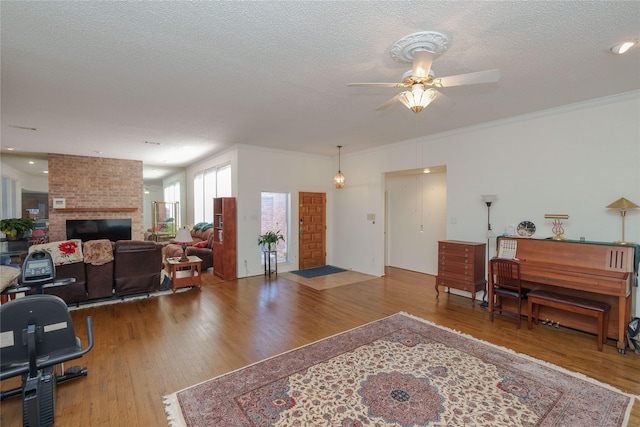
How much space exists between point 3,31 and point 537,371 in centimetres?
529

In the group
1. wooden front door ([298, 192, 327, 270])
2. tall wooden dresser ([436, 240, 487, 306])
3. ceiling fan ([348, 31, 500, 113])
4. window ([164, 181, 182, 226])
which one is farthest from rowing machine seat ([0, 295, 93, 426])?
window ([164, 181, 182, 226])

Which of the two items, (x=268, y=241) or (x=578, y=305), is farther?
(x=268, y=241)

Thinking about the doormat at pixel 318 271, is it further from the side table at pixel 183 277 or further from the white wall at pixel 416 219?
the side table at pixel 183 277

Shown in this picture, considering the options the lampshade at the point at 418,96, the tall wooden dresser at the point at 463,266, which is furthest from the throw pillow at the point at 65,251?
the tall wooden dresser at the point at 463,266

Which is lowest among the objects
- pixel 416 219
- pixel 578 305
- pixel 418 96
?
pixel 578 305

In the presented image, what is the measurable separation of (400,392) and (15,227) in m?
8.72

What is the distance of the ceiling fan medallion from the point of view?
2.23 meters

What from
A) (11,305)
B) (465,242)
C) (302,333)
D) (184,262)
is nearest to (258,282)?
(184,262)

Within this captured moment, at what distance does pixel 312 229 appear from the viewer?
7438 millimetres

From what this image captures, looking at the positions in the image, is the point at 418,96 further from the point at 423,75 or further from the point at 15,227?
the point at 15,227

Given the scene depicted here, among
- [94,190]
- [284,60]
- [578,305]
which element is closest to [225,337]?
[284,60]

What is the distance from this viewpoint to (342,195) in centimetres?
750

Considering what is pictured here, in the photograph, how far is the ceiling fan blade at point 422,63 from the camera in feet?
6.81

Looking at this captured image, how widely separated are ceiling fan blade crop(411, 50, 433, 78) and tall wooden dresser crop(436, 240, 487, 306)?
3.21 m
